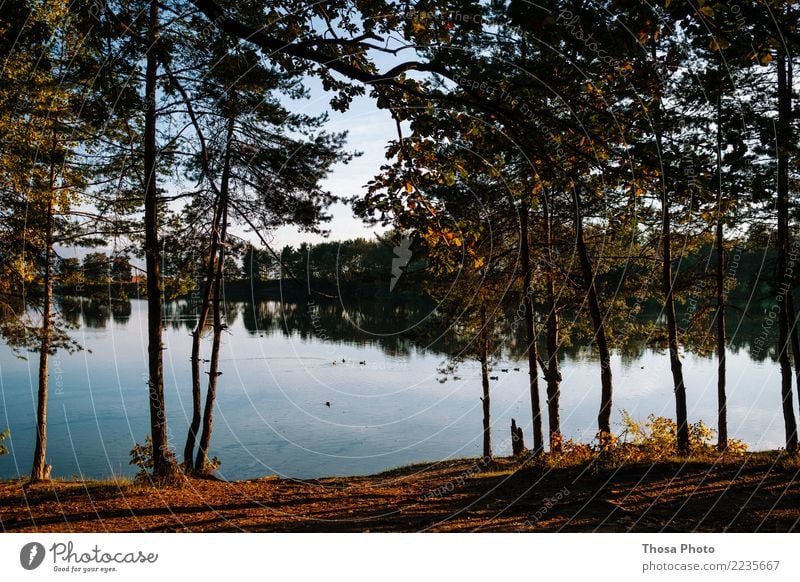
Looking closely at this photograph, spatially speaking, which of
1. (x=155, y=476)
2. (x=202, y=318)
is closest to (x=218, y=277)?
(x=202, y=318)

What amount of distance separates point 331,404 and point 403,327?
16.8 m

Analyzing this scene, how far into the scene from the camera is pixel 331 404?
113ft

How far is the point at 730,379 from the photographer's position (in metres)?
33.6

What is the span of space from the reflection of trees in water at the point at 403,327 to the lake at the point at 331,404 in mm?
669

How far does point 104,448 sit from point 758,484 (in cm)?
2454

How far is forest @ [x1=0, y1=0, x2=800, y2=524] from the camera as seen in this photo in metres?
5.88

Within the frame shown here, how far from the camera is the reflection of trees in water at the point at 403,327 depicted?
19.1m

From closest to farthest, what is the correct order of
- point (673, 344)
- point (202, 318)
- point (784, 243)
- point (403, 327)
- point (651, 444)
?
point (651, 444) < point (784, 243) < point (202, 318) < point (673, 344) < point (403, 327)

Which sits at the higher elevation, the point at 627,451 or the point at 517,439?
the point at 627,451

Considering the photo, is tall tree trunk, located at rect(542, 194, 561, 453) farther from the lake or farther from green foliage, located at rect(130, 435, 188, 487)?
green foliage, located at rect(130, 435, 188, 487)

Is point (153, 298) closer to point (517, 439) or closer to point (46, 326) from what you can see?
point (46, 326)

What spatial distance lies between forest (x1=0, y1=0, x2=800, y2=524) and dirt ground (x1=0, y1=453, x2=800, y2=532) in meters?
1.18

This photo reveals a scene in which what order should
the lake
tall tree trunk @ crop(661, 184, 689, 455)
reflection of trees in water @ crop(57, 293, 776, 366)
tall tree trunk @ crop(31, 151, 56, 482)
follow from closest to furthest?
tall tree trunk @ crop(661, 184, 689, 455) < tall tree trunk @ crop(31, 151, 56, 482) < reflection of trees in water @ crop(57, 293, 776, 366) < the lake

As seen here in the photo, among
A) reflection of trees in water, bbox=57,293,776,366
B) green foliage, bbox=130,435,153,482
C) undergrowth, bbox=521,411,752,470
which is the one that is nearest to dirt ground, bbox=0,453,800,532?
undergrowth, bbox=521,411,752,470
